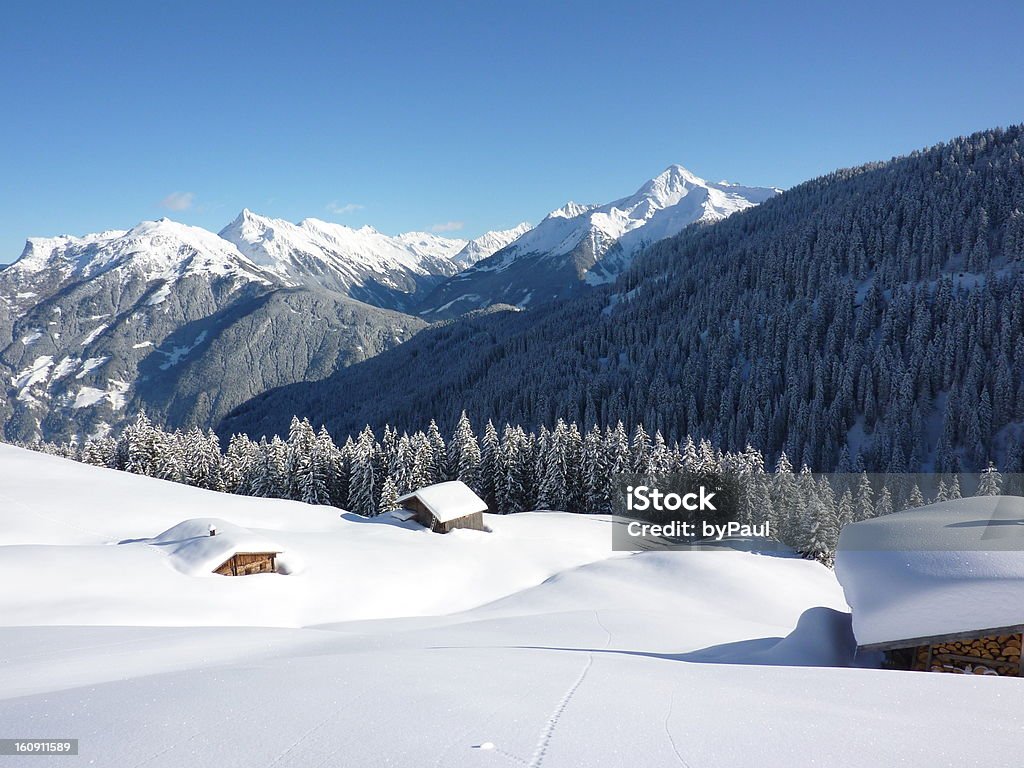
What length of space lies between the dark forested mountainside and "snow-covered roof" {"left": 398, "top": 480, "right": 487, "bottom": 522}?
233 ft

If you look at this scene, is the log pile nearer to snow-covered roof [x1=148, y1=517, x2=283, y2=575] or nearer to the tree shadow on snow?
the tree shadow on snow

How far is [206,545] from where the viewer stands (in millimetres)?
28906

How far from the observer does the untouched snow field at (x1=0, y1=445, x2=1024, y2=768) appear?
270 inches

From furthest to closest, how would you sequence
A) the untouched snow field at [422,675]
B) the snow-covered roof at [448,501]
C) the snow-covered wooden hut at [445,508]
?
1. the snow-covered wooden hut at [445,508]
2. the snow-covered roof at [448,501]
3. the untouched snow field at [422,675]

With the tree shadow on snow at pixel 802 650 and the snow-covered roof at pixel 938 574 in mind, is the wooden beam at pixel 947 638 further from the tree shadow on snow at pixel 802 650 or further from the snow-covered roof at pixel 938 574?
the tree shadow on snow at pixel 802 650

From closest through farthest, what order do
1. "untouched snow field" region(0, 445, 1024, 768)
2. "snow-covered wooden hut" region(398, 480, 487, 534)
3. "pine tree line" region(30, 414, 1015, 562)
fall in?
"untouched snow field" region(0, 445, 1024, 768)
"snow-covered wooden hut" region(398, 480, 487, 534)
"pine tree line" region(30, 414, 1015, 562)

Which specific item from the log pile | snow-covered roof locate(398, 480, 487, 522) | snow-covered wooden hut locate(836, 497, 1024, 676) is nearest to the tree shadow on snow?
snow-covered wooden hut locate(836, 497, 1024, 676)

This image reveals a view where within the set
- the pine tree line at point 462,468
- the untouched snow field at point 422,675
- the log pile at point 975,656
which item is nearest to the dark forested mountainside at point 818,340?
the pine tree line at point 462,468

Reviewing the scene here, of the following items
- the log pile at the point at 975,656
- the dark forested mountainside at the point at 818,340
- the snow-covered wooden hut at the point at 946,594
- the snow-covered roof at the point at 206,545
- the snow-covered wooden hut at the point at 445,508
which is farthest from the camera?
the dark forested mountainside at the point at 818,340

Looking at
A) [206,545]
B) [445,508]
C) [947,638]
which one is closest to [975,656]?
[947,638]

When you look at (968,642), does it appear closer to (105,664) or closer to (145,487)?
(105,664)

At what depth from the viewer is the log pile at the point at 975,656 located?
14.0m

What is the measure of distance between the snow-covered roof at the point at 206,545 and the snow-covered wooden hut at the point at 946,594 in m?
27.5

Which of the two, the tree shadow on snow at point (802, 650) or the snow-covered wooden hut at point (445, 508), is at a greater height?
the snow-covered wooden hut at point (445, 508)
